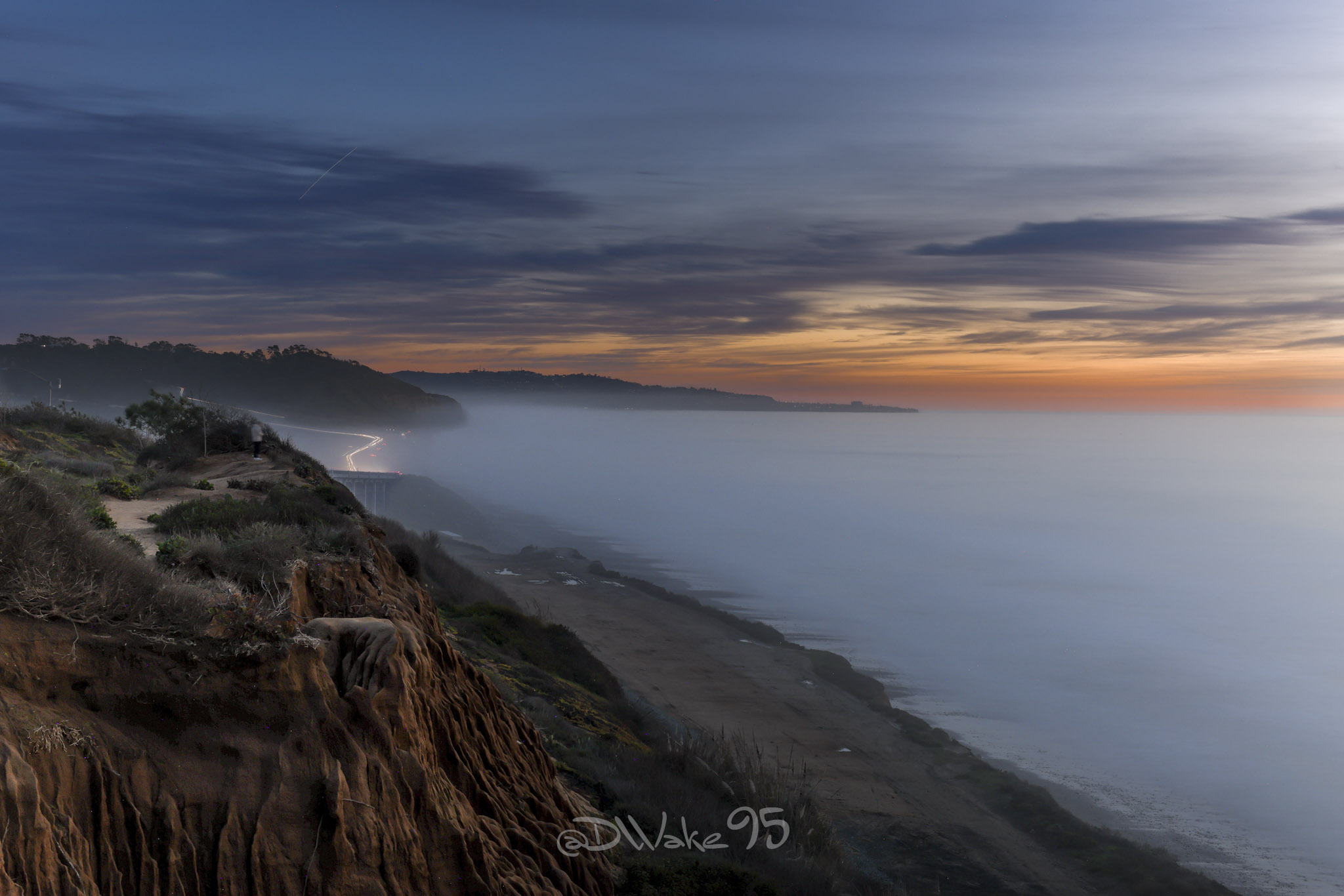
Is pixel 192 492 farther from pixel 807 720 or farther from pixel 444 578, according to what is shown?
pixel 807 720

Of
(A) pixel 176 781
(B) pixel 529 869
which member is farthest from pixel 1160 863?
(A) pixel 176 781

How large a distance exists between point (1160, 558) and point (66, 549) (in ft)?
472

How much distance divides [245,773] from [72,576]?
2.41m

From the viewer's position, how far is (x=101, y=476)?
2066cm

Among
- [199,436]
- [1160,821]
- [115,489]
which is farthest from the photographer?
[1160,821]

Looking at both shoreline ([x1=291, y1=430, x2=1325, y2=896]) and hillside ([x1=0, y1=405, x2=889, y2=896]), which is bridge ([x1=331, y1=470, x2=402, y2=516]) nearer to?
shoreline ([x1=291, y1=430, x2=1325, y2=896])

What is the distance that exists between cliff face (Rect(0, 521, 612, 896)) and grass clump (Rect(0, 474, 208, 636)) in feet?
0.68

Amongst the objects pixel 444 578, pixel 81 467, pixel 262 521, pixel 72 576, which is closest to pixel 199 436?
pixel 81 467

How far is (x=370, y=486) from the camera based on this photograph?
3374 inches

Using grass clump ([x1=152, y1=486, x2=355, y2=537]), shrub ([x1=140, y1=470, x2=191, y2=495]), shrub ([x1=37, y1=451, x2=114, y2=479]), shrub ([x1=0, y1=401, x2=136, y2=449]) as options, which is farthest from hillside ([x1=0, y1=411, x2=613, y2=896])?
shrub ([x1=0, y1=401, x2=136, y2=449])

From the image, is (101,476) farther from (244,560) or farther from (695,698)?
(695,698)

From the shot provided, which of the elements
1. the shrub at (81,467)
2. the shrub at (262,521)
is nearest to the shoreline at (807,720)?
the shrub at (262,521)

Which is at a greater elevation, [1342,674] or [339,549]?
[339,549]

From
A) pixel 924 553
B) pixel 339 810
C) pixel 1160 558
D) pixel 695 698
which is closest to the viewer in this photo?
pixel 339 810
